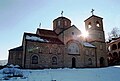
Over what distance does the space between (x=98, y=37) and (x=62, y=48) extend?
1130 cm

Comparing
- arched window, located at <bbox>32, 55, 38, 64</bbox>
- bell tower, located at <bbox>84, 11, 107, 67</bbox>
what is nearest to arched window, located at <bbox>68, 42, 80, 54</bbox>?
bell tower, located at <bbox>84, 11, 107, 67</bbox>

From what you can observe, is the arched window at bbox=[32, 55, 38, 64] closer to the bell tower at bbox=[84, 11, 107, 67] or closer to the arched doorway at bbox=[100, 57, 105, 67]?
the bell tower at bbox=[84, 11, 107, 67]

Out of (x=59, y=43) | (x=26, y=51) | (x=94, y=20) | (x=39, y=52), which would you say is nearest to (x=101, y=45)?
(x=94, y=20)

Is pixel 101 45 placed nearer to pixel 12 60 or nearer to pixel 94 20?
pixel 94 20

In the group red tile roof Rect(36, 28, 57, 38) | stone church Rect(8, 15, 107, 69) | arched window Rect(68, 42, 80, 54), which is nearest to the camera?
stone church Rect(8, 15, 107, 69)

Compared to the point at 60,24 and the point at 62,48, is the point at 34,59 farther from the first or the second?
the point at 60,24

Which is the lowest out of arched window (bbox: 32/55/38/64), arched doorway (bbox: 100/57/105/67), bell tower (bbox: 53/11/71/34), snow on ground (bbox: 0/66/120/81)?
snow on ground (bbox: 0/66/120/81)

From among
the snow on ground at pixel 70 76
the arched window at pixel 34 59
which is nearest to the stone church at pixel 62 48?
the arched window at pixel 34 59

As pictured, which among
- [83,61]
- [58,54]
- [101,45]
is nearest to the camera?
[58,54]

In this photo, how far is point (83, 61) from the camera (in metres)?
30.2

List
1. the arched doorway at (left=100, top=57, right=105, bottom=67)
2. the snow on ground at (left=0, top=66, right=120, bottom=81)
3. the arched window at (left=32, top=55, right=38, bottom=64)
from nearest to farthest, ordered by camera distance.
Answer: the snow on ground at (left=0, top=66, right=120, bottom=81), the arched window at (left=32, top=55, right=38, bottom=64), the arched doorway at (left=100, top=57, right=105, bottom=67)

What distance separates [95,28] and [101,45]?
4.49 metres

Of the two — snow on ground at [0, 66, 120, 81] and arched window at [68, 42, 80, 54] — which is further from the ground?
arched window at [68, 42, 80, 54]

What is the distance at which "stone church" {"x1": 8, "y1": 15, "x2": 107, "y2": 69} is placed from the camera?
25.8 meters
